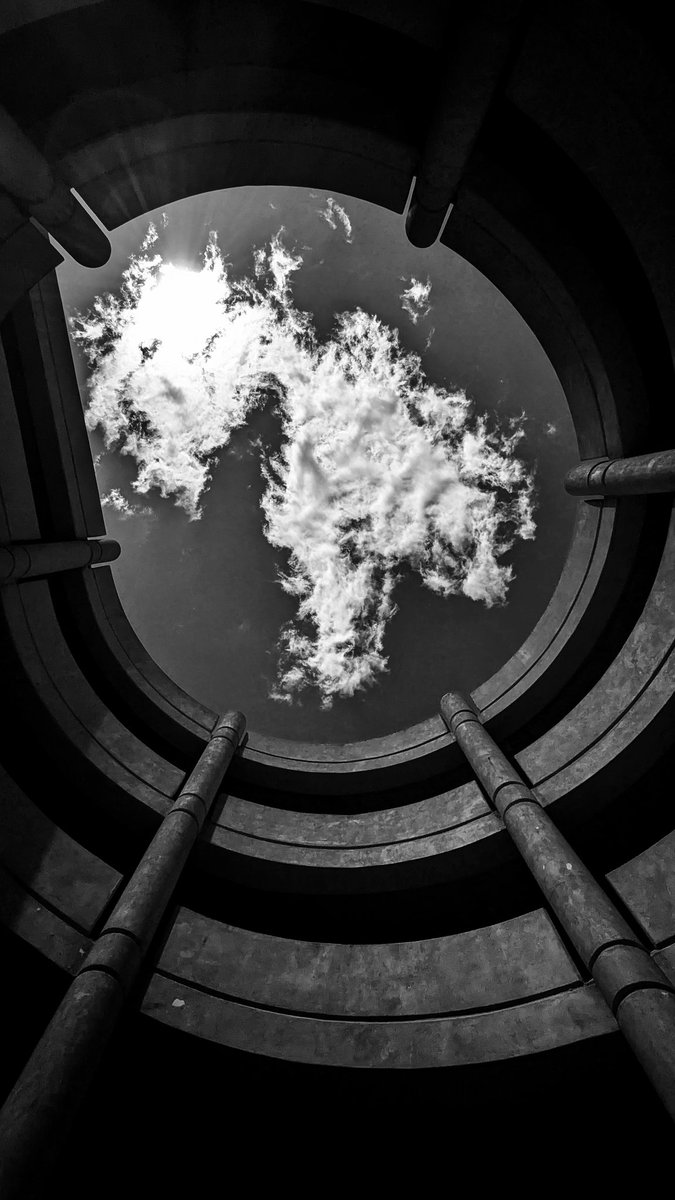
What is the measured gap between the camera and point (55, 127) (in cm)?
511

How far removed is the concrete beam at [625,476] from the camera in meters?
5.88

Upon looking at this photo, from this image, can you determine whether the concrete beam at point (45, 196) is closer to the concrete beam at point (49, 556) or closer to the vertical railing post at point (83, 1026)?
the concrete beam at point (49, 556)

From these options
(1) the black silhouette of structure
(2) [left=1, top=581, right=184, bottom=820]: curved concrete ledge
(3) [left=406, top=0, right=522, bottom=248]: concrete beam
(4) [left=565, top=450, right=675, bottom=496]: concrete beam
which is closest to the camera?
(3) [left=406, top=0, right=522, bottom=248]: concrete beam

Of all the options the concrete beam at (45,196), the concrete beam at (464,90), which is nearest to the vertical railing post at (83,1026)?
the concrete beam at (45,196)

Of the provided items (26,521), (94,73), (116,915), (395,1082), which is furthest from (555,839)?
(94,73)

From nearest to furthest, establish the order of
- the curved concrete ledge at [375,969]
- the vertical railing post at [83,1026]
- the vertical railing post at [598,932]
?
the vertical railing post at [83,1026], the vertical railing post at [598,932], the curved concrete ledge at [375,969]

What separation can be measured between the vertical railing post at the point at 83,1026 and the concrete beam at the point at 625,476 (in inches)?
292

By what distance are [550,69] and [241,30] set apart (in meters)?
3.02

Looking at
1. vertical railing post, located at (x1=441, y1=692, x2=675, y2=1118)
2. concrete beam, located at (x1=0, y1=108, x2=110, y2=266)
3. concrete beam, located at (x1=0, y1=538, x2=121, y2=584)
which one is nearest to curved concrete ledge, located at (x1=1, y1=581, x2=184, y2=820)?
concrete beam, located at (x1=0, y1=538, x2=121, y2=584)

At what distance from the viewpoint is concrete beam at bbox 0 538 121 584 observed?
6.95 metres

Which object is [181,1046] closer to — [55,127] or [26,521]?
[26,521]

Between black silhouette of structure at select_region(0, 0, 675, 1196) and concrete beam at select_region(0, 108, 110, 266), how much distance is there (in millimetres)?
35

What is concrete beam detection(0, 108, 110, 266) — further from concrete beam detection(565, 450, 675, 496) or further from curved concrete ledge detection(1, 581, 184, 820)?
concrete beam detection(565, 450, 675, 496)

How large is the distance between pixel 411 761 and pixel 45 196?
9.21 m
